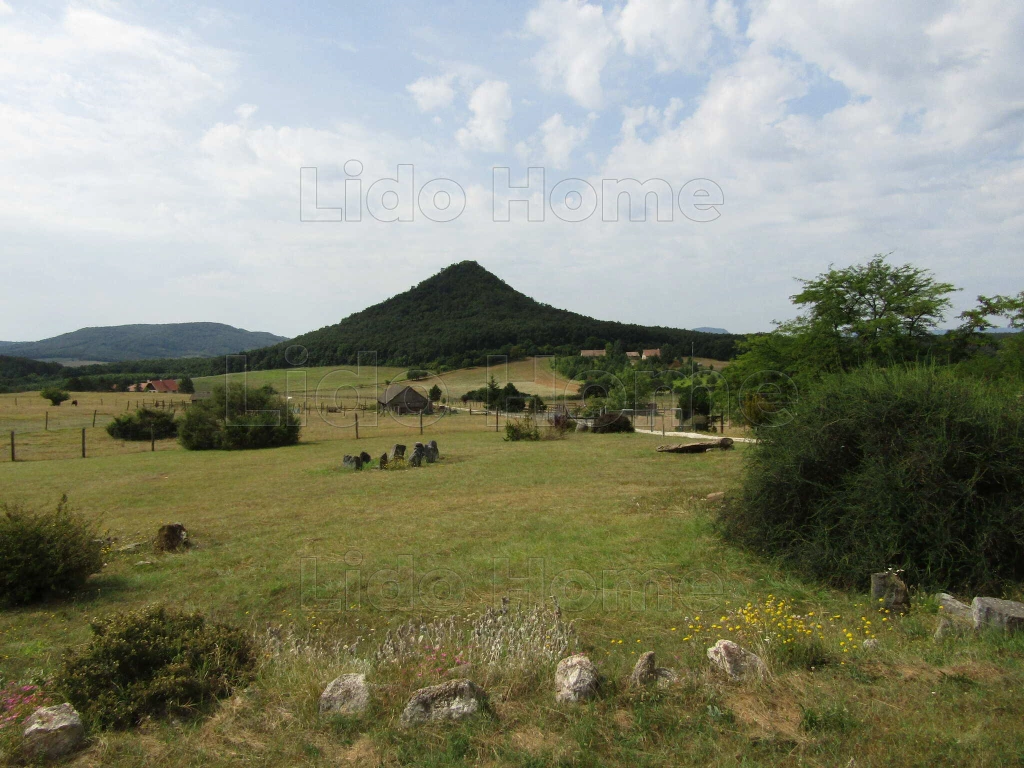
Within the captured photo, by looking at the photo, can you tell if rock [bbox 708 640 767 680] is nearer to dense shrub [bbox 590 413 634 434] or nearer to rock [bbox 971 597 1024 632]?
rock [bbox 971 597 1024 632]

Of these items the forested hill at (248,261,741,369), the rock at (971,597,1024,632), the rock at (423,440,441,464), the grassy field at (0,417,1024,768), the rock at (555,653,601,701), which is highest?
the forested hill at (248,261,741,369)

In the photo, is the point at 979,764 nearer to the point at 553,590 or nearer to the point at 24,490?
the point at 553,590

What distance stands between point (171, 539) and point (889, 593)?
31.7 feet

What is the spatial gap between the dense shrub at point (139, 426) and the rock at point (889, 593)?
118 feet

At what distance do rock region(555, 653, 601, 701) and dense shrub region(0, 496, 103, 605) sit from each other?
248 inches

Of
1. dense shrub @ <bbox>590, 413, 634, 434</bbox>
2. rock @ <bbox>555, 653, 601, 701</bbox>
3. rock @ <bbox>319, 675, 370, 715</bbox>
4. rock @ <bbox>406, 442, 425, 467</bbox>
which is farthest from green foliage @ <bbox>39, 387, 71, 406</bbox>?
rock @ <bbox>555, 653, 601, 701</bbox>

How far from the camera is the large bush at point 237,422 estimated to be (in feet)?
97.2

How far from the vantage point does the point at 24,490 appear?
16.4 metres

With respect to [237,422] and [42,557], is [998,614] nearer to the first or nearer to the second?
[42,557]

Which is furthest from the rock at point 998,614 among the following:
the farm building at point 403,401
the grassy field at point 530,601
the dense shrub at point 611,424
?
the farm building at point 403,401

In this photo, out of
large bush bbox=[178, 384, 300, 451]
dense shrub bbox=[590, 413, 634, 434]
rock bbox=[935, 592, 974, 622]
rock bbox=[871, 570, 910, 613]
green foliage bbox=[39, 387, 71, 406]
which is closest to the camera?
rock bbox=[935, 592, 974, 622]

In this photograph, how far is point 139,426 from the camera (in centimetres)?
3466

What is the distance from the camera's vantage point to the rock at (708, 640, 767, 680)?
4465 millimetres

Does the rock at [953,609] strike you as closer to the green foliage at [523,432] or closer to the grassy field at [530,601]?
the grassy field at [530,601]
